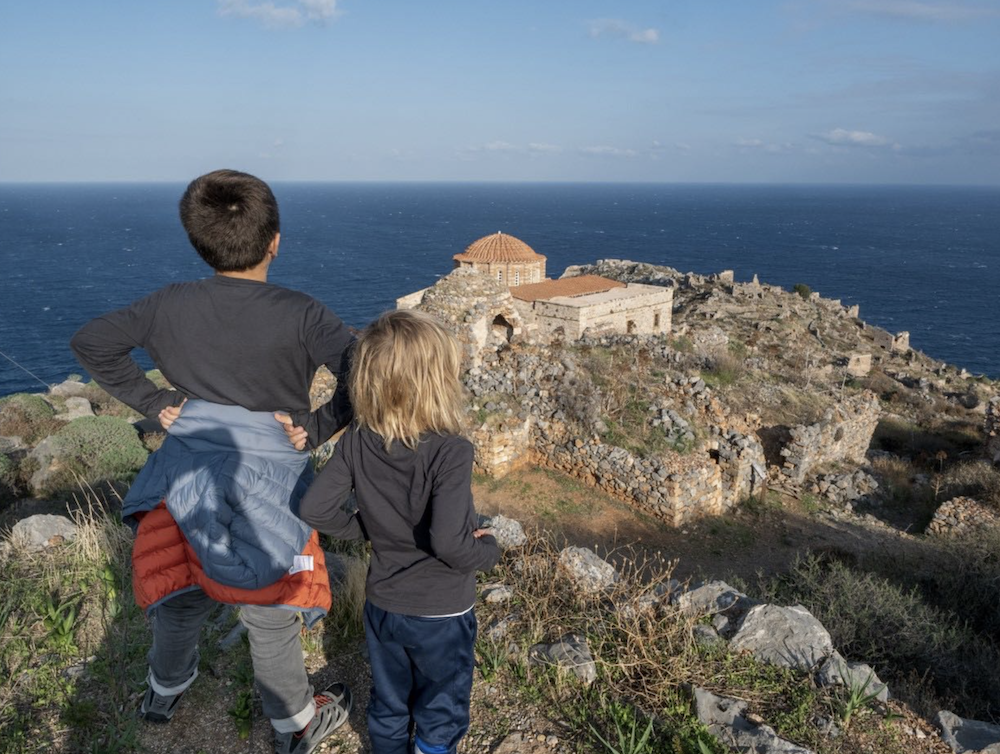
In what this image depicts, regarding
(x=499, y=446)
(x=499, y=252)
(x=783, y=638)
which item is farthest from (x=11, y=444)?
(x=499, y=252)

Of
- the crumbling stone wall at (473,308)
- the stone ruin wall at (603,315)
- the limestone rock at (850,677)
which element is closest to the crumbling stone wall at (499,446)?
the crumbling stone wall at (473,308)

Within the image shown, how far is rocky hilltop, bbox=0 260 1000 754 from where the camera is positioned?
3758 mm

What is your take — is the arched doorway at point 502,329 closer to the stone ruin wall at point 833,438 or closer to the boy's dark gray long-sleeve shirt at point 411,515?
the stone ruin wall at point 833,438

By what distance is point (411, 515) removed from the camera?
3.00 m

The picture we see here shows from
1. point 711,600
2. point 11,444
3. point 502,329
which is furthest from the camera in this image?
point 502,329

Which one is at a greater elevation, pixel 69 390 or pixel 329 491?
pixel 329 491

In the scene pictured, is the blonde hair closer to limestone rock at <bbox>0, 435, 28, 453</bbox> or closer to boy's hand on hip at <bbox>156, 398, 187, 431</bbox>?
boy's hand on hip at <bbox>156, 398, 187, 431</bbox>

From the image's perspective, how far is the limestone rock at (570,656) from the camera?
161 inches

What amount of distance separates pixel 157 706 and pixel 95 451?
10.8m

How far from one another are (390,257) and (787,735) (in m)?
95.7

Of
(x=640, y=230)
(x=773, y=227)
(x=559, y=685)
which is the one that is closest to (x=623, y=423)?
(x=559, y=685)

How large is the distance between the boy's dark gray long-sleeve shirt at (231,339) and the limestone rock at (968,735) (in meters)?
3.88

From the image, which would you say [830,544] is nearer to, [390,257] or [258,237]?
[258,237]

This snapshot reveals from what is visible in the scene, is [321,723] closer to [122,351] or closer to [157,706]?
[157,706]
